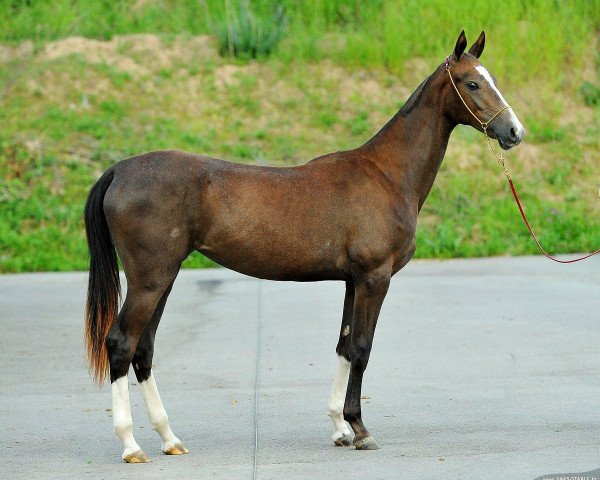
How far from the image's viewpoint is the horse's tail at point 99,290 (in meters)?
5.74

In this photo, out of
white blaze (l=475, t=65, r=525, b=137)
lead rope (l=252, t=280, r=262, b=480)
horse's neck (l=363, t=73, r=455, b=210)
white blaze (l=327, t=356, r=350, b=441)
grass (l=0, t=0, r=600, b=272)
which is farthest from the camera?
grass (l=0, t=0, r=600, b=272)

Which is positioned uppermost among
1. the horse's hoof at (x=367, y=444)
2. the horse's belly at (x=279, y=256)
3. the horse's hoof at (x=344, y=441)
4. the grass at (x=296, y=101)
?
the horse's belly at (x=279, y=256)

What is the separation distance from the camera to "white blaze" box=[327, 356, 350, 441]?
19.3 feet

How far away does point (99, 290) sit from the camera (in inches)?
227

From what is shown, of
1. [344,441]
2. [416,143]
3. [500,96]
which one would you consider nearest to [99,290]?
[344,441]

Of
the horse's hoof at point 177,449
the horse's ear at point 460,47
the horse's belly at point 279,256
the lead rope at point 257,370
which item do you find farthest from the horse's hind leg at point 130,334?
the horse's ear at point 460,47

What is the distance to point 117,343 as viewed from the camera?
5523mm

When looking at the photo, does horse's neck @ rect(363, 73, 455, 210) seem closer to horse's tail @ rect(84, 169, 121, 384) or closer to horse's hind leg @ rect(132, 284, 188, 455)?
horse's hind leg @ rect(132, 284, 188, 455)

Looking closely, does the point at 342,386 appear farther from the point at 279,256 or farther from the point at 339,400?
the point at 279,256

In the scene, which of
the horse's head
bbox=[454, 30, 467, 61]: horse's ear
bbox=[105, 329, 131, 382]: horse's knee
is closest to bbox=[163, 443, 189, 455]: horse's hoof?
bbox=[105, 329, 131, 382]: horse's knee

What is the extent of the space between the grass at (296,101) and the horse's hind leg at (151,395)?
301 inches

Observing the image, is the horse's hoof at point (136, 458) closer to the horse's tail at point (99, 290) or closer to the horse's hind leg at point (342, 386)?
the horse's tail at point (99, 290)

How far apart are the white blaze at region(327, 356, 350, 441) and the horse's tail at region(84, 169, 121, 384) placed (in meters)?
1.29

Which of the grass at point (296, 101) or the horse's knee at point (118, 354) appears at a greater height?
the horse's knee at point (118, 354)
